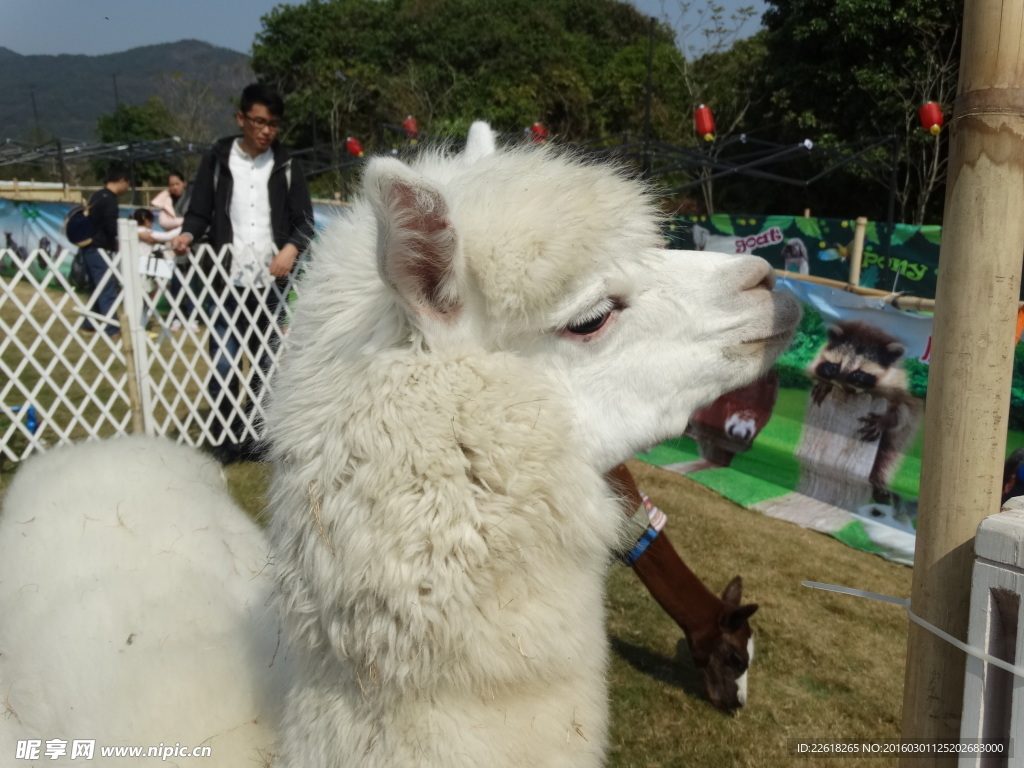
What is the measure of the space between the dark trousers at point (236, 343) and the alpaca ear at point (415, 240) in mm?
4544

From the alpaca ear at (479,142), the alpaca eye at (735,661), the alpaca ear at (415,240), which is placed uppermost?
the alpaca ear at (479,142)

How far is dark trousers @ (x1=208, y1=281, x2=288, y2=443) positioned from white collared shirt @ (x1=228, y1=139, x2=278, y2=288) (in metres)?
0.17

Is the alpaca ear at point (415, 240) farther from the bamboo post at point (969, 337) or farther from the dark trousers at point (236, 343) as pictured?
the dark trousers at point (236, 343)

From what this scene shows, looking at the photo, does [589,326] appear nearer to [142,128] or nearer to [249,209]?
[249,209]

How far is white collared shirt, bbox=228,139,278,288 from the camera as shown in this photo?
487cm

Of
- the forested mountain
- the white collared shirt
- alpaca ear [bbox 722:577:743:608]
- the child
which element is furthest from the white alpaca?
the forested mountain

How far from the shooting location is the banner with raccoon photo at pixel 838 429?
14.2 ft

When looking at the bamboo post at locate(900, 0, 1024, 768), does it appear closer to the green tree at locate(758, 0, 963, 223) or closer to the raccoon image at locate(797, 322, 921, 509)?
the raccoon image at locate(797, 322, 921, 509)

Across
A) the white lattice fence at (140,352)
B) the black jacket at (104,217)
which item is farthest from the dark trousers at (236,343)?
the black jacket at (104,217)

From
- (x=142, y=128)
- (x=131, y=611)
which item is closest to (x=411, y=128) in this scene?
(x=131, y=611)

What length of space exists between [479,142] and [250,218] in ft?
12.4

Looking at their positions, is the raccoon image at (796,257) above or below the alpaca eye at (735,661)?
above

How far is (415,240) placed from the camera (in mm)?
1211

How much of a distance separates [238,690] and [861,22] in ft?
69.7
